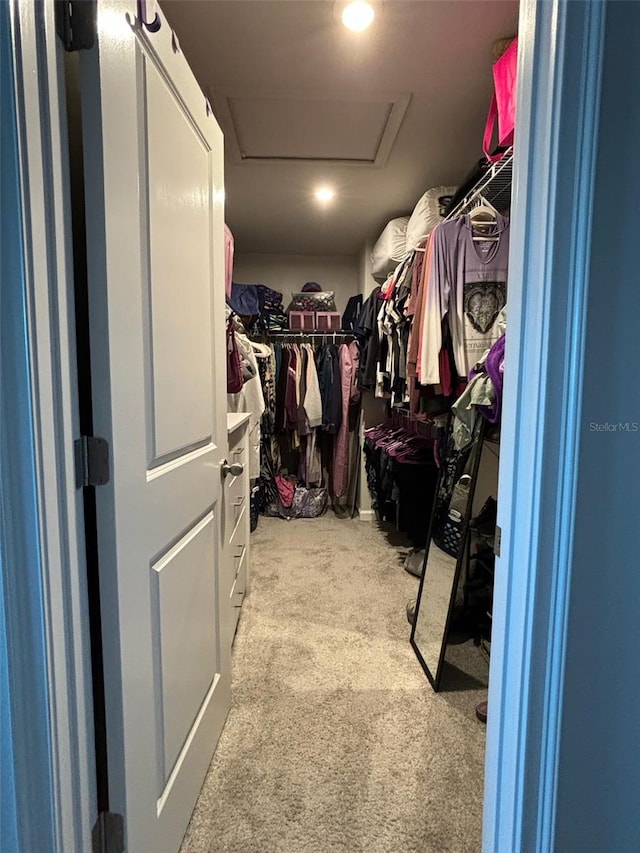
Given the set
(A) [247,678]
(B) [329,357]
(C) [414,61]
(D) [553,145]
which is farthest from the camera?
(B) [329,357]

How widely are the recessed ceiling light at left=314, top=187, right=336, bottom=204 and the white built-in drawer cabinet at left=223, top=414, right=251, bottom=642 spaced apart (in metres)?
1.58

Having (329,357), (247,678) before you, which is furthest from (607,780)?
(329,357)

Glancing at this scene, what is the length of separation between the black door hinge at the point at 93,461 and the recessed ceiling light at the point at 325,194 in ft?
7.81

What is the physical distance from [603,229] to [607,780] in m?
0.99

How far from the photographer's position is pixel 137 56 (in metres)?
0.82

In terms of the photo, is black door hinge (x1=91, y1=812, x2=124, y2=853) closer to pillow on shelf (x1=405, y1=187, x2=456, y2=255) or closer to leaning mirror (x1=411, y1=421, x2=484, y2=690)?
leaning mirror (x1=411, y1=421, x2=484, y2=690)

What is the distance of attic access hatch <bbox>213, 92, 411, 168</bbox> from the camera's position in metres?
1.77

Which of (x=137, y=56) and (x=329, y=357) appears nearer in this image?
(x=137, y=56)

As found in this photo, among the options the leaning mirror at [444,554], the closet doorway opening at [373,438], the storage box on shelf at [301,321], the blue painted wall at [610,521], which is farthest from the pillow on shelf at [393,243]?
the blue painted wall at [610,521]

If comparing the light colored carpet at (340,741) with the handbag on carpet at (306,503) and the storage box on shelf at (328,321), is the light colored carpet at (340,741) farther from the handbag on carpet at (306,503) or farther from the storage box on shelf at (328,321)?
the storage box on shelf at (328,321)

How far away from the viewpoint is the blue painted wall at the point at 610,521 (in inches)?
25.9

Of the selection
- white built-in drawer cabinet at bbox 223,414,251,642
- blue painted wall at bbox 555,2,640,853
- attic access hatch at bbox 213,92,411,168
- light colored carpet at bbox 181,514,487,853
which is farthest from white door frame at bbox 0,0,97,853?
attic access hatch at bbox 213,92,411,168

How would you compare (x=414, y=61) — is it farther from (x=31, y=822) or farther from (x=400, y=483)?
(x=31, y=822)

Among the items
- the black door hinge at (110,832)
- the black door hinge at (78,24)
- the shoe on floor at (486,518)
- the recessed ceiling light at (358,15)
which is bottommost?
the black door hinge at (110,832)
